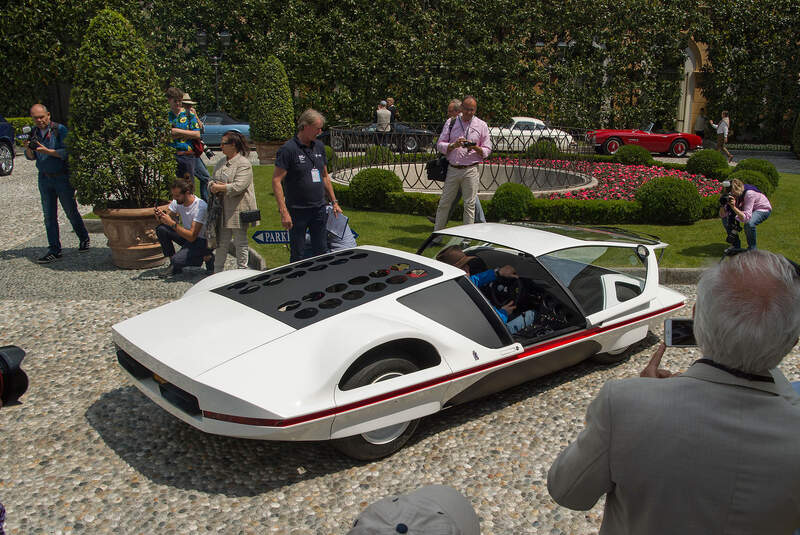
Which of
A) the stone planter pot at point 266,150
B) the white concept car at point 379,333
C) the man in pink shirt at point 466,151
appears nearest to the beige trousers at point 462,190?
the man in pink shirt at point 466,151

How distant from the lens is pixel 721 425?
4.91 ft

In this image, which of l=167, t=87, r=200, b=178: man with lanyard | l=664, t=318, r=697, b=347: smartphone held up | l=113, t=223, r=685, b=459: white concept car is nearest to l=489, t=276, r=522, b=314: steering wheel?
l=113, t=223, r=685, b=459: white concept car

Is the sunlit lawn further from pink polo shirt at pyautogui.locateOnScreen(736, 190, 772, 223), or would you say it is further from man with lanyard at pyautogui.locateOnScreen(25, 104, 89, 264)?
man with lanyard at pyautogui.locateOnScreen(25, 104, 89, 264)

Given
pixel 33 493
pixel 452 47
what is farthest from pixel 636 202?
pixel 452 47

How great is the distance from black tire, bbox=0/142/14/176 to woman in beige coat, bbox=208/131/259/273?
38.2 ft

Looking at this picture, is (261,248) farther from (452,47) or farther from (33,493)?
(452,47)

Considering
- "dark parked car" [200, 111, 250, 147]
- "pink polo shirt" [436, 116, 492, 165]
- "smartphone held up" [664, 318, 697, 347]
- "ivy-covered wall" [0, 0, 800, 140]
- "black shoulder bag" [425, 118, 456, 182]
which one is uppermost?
"ivy-covered wall" [0, 0, 800, 140]

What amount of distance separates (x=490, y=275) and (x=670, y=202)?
6.79 metres

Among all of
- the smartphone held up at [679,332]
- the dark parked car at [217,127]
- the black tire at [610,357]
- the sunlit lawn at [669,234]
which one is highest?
the dark parked car at [217,127]

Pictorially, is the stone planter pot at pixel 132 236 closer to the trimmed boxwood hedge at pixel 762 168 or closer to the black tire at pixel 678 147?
Answer: the trimmed boxwood hedge at pixel 762 168

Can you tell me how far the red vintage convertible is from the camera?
77.9 ft

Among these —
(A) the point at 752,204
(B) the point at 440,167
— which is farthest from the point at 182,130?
(A) the point at 752,204

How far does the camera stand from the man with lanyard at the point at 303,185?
6.30m

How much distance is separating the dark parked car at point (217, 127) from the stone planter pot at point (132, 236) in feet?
51.2
